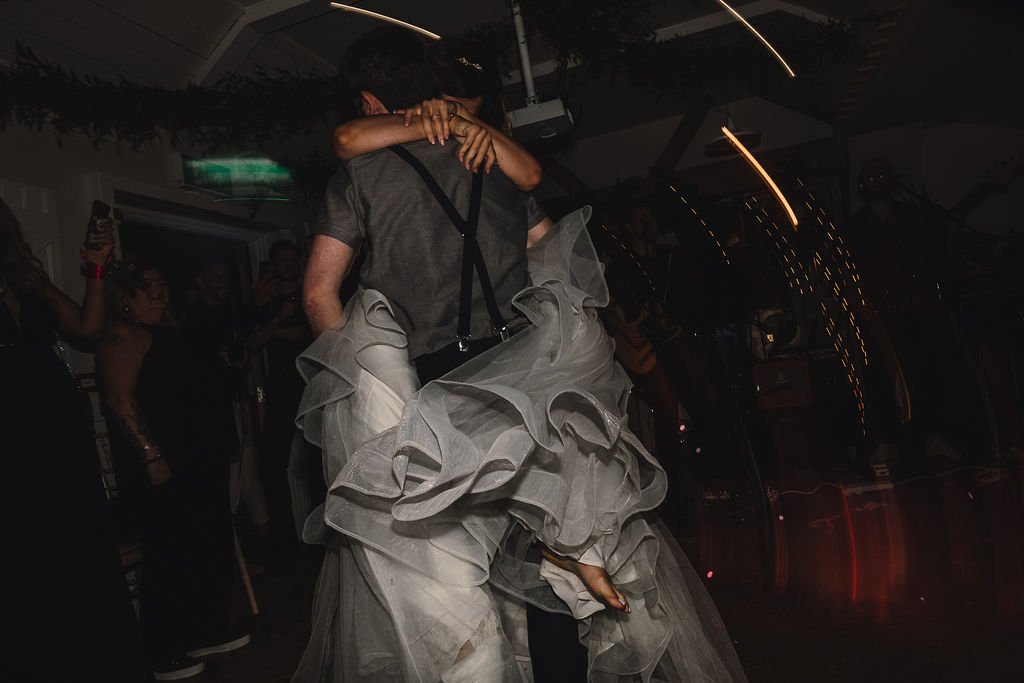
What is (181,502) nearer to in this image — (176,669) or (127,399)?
(127,399)

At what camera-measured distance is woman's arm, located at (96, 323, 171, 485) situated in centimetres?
261

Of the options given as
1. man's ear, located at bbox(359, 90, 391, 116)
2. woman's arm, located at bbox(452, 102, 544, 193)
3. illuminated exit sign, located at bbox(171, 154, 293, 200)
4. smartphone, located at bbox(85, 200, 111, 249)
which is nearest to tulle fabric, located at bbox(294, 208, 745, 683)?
woman's arm, located at bbox(452, 102, 544, 193)

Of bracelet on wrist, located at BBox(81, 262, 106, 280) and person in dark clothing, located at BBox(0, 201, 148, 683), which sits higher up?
bracelet on wrist, located at BBox(81, 262, 106, 280)

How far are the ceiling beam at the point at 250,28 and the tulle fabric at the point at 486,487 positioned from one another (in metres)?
3.23

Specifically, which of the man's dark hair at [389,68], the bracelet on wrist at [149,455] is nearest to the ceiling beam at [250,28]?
the bracelet on wrist at [149,455]

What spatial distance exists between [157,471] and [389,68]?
1788 millimetres

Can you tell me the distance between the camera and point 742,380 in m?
5.24

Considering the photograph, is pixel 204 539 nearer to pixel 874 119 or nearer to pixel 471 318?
pixel 471 318

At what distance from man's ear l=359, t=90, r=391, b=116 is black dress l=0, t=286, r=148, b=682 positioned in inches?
46.9

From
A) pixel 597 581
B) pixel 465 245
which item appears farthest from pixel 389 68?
pixel 597 581

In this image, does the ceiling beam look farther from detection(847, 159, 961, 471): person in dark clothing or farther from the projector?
detection(847, 159, 961, 471): person in dark clothing

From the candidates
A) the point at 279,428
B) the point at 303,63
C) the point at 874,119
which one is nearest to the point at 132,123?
the point at 303,63

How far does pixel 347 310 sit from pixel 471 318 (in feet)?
0.84

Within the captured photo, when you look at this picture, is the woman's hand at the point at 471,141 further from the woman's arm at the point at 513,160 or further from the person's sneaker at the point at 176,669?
the person's sneaker at the point at 176,669
